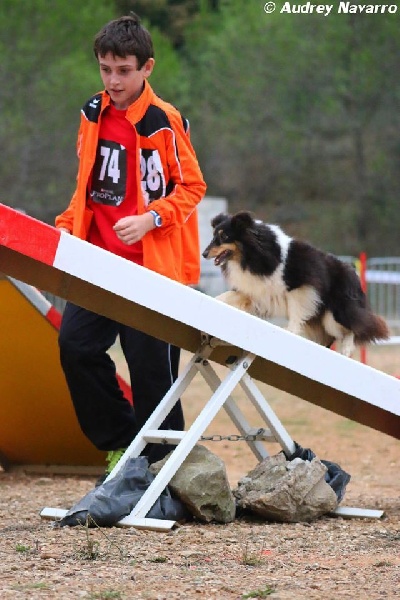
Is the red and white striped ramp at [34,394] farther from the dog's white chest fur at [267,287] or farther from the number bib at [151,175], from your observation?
the number bib at [151,175]

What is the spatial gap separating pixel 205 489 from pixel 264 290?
143cm

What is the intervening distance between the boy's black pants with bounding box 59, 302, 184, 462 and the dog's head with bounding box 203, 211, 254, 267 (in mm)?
904

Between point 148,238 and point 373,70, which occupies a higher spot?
point 373,70

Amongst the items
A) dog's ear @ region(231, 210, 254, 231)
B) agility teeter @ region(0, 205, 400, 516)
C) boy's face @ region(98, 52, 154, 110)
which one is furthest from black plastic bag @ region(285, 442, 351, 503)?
boy's face @ region(98, 52, 154, 110)

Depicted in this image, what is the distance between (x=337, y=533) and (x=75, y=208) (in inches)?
64.8

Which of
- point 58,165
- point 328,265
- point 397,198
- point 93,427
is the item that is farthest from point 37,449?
point 397,198

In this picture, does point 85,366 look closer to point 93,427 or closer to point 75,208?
point 93,427

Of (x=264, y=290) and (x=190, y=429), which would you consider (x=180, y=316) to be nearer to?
(x=190, y=429)

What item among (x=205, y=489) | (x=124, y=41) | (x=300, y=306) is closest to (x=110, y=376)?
(x=205, y=489)

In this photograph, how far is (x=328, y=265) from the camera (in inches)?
196

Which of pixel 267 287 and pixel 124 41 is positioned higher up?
pixel 124 41

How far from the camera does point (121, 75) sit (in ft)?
13.3

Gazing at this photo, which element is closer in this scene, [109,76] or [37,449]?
[109,76]

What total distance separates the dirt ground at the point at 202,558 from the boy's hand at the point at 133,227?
3.58ft
